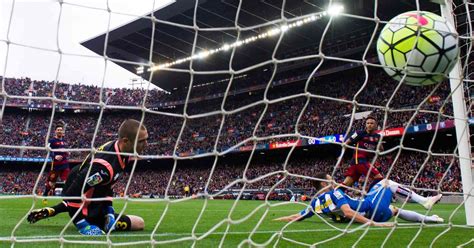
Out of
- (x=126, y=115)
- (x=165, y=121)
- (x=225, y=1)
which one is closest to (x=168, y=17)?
(x=225, y=1)

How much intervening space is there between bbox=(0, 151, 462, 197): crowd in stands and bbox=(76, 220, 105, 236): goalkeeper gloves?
12.1m

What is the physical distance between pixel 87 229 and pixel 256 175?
22230mm

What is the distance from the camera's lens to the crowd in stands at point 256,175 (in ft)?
56.4

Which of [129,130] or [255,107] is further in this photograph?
[255,107]

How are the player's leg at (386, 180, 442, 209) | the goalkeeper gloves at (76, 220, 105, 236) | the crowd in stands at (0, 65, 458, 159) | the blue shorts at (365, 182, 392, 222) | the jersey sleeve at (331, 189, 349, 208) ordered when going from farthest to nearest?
the crowd in stands at (0, 65, 458, 159)
the player's leg at (386, 180, 442, 209)
the jersey sleeve at (331, 189, 349, 208)
the blue shorts at (365, 182, 392, 222)
the goalkeeper gloves at (76, 220, 105, 236)

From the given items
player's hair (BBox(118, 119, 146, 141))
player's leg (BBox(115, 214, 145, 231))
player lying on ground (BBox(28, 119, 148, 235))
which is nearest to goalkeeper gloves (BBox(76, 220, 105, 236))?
player lying on ground (BBox(28, 119, 148, 235))

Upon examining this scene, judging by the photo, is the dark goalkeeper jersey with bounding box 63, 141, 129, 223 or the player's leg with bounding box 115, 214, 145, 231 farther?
the player's leg with bounding box 115, 214, 145, 231

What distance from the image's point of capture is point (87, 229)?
3.60 m

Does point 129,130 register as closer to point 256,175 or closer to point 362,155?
point 362,155

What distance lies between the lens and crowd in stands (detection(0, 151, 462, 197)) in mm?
17203

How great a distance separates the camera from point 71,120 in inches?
1369

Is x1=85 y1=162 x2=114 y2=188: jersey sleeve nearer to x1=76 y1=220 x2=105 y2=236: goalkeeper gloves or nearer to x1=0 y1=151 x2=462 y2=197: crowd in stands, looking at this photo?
x1=76 y1=220 x2=105 y2=236: goalkeeper gloves

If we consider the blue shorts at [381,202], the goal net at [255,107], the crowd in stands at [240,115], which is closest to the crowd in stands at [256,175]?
the goal net at [255,107]

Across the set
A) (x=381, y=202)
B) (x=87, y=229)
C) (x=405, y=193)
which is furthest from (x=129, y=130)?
(x=405, y=193)
